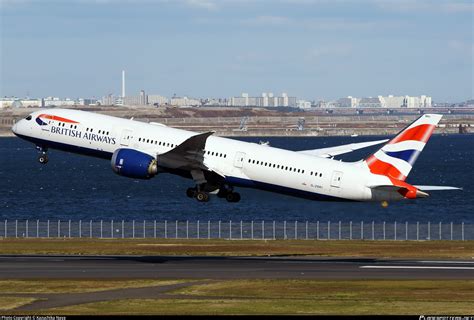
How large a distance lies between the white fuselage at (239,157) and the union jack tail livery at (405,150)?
1.04 meters

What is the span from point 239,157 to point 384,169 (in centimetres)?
1140

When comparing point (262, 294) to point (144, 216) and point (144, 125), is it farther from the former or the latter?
point (144, 216)

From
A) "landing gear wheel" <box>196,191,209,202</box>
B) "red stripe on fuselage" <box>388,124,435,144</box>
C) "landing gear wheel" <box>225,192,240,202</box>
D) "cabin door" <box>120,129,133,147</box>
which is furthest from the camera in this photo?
"landing gear wheel" <box>225,192,240,202</box>

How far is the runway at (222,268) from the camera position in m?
82.7

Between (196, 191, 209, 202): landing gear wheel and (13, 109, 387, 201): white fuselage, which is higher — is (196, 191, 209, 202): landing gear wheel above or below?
below

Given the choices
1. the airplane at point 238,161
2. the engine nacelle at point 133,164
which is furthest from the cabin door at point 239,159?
the engine nacelle at point 133,164

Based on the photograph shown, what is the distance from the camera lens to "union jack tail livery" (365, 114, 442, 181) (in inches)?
3504

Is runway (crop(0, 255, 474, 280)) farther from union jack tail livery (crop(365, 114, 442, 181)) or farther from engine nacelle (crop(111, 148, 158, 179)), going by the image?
union jack tail livery (crop(365, 114, 442, 181))

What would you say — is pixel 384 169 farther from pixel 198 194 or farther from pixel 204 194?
pixel 198 194

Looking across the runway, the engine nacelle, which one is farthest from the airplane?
the runway

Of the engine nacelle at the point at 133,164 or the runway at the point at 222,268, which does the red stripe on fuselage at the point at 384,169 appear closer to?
the runway at the point at 222,268

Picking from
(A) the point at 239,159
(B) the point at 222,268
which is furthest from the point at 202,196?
(B) the point at 222,268

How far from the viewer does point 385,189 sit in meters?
88.8

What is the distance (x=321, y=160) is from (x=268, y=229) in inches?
1633
